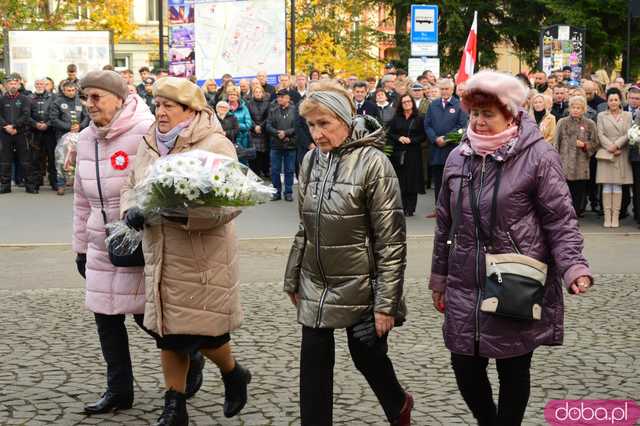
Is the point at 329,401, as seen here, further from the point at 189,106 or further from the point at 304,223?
the point at 189,106

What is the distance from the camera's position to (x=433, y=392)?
250 inches

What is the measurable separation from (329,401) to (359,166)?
1.10 metres

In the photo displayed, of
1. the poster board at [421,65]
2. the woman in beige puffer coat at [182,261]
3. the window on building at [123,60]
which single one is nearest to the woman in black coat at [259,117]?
the poster board at [421,65]

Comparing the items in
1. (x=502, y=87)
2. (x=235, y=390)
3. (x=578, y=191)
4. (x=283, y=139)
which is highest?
A: (x=502, y=87)

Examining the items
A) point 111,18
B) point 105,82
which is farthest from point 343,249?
point 111,18

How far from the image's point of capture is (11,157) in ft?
64.8

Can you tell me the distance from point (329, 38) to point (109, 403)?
42.6m

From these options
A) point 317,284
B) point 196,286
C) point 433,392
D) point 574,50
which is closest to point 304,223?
point 317,284

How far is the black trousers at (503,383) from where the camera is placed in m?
4.85

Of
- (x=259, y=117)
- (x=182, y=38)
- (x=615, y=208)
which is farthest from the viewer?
(x=182, y=38)

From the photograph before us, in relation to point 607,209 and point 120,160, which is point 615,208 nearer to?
point 607,209

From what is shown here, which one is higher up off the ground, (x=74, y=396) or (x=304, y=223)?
(x=304, y=223)

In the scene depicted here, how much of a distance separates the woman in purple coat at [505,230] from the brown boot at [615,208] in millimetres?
10540

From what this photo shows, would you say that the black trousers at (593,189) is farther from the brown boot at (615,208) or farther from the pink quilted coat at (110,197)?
the pink quilted coat at (110,197)
